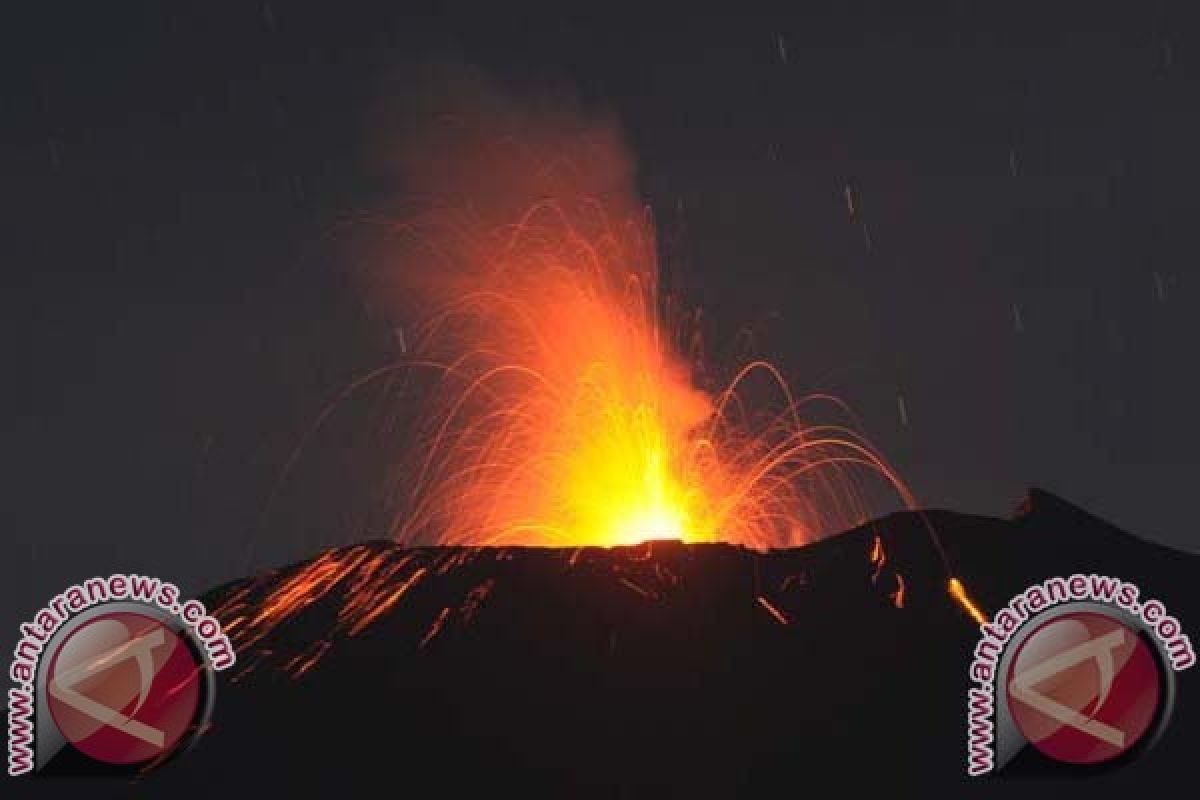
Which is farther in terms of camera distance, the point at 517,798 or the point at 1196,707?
the point at 1196,707

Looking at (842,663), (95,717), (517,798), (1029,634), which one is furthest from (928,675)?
(95,717)

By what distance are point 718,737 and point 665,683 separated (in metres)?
3.87

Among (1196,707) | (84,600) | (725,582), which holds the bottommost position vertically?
(1196,707)

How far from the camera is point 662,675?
76.0 m

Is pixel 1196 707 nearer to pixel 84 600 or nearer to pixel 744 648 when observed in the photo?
pixel 744 648

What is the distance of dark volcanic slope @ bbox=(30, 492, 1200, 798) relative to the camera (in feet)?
232

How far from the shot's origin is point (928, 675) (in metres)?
75.9

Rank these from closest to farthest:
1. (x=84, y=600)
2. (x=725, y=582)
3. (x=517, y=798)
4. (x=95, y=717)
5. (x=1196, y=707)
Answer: (x=84, y=600) < (x=95, y=717) < (x=517, y=798) < (x=1196, y=707) < (x=725, y=582)

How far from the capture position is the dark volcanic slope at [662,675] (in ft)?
232

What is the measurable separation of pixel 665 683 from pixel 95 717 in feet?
82.9

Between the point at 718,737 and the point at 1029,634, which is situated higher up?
the point at 1029,634

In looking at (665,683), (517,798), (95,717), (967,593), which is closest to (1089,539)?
(967,593)

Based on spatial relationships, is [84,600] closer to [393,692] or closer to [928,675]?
[393,692]

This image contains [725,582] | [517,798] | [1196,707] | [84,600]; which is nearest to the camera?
[84,600]
